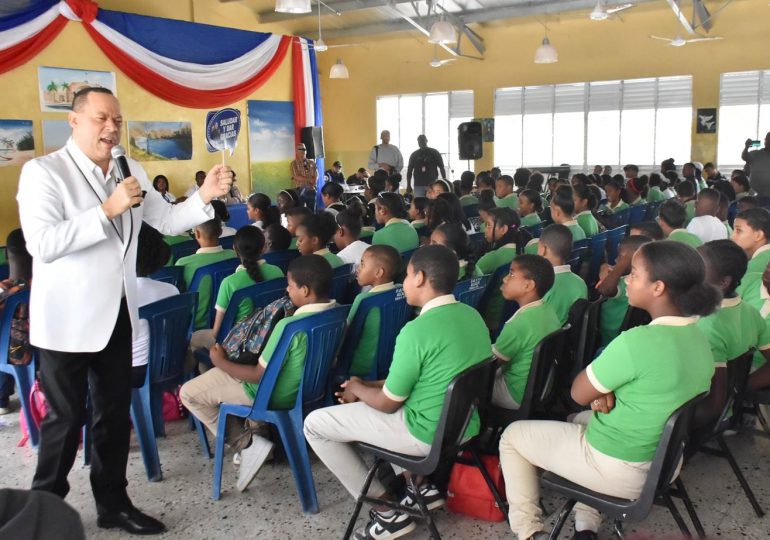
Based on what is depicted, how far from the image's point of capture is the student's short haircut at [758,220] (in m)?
3.82

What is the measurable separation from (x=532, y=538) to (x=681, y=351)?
81cm

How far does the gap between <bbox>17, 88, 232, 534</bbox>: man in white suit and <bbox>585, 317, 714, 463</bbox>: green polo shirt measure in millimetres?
1354

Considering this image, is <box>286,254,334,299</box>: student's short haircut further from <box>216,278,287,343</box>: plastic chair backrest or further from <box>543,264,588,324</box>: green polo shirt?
<box>543,264,588,324</box>: green polo shirt

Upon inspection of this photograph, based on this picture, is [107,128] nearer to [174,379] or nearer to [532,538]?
[174,379]

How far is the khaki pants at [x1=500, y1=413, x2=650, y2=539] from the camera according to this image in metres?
2.01

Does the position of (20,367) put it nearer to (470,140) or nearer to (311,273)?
(311,273)

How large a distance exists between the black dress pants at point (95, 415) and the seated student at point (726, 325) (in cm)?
197

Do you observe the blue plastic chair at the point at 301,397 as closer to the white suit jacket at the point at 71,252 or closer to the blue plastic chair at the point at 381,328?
the blue plastic chair at the point at 381,328

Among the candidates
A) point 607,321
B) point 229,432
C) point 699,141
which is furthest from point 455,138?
point 229,432

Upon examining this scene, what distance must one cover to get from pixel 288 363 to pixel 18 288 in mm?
1538

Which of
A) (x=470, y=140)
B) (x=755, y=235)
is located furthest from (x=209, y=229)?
(x=470, y=140)

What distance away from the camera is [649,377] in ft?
6.24

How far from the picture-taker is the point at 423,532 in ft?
8.16

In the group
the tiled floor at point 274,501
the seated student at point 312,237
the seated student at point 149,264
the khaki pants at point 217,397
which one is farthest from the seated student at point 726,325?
the seated student at point 149,264
